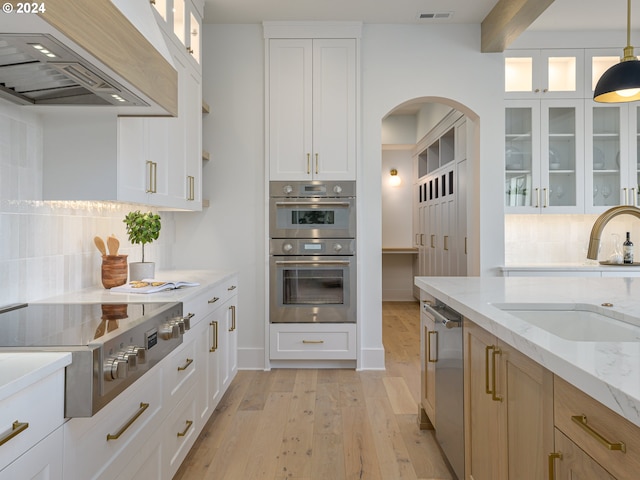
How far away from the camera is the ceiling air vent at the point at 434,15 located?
3.59m

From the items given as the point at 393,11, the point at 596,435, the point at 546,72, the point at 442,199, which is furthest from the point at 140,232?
the point at 442,199

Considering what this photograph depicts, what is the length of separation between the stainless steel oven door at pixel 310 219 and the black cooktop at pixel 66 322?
78.7 inches

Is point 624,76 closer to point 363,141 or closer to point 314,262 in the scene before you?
point 363,141

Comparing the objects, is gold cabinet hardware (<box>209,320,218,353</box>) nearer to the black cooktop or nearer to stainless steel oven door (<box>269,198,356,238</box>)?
the black cooktop

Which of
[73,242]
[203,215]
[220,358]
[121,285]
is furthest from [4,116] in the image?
[203,215]

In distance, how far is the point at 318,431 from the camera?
2605 mm

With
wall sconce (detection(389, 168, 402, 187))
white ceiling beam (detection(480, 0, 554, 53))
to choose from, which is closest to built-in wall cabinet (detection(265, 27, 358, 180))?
white ceiling beam (detection(480, 0, 554, 53))

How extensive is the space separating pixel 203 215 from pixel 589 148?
11.6 feet

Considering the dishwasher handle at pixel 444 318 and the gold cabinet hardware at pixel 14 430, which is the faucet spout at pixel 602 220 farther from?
the gold cabinet hardware at pixel 14 430

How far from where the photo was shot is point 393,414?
2.85 meters

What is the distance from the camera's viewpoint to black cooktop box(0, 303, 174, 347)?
119 centimetres

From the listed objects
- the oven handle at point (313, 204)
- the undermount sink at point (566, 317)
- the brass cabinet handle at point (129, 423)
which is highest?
the oven handle at point (313, 204)

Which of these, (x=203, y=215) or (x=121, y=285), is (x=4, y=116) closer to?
(x=121, y=285)

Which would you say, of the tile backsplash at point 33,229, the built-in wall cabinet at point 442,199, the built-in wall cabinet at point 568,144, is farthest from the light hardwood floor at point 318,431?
the built-in wall cabinet at point 568,144
